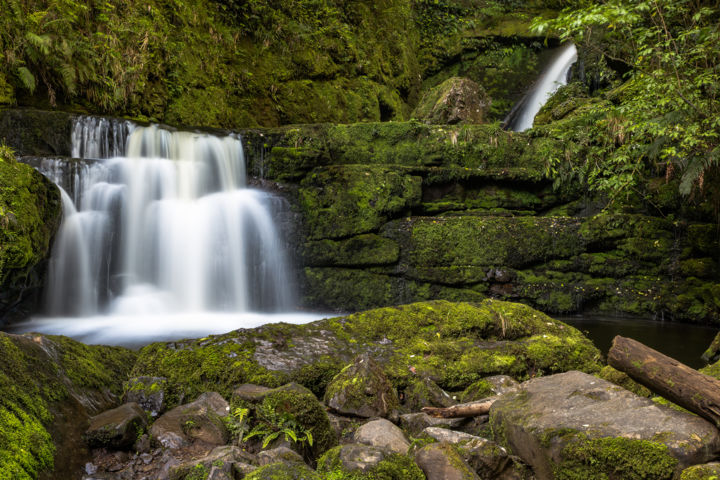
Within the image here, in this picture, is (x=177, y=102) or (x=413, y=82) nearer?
(x=177, y=102)

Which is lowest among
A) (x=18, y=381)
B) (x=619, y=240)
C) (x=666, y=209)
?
(x=18, y=381)

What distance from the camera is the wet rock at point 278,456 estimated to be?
2.31 metres

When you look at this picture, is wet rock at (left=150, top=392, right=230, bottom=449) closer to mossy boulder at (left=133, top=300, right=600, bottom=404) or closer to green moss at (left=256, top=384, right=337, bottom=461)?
green moss at (left=256, top=384, right=337, bottom=461)

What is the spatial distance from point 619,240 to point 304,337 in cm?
711

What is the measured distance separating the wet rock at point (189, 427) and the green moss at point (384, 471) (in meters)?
0.90

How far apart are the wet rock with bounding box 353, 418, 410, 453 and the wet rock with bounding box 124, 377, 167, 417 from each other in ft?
4.90

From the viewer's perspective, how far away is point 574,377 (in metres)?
2.99

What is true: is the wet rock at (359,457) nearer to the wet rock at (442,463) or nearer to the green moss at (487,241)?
the wet rock at (442,463)

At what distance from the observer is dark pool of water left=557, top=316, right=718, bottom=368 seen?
6.30 m

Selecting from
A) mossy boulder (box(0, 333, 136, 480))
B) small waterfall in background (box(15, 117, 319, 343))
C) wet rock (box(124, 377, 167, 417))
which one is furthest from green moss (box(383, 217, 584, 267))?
mossy boulder (box(0, 333, 136, 480))

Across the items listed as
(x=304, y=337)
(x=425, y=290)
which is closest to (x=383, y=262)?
(x=425, y=290)

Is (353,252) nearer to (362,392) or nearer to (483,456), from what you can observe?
(362,392)

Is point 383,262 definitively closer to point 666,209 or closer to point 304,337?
point 304,337

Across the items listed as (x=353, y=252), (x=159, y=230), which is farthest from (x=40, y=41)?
(x=353, y=252)
